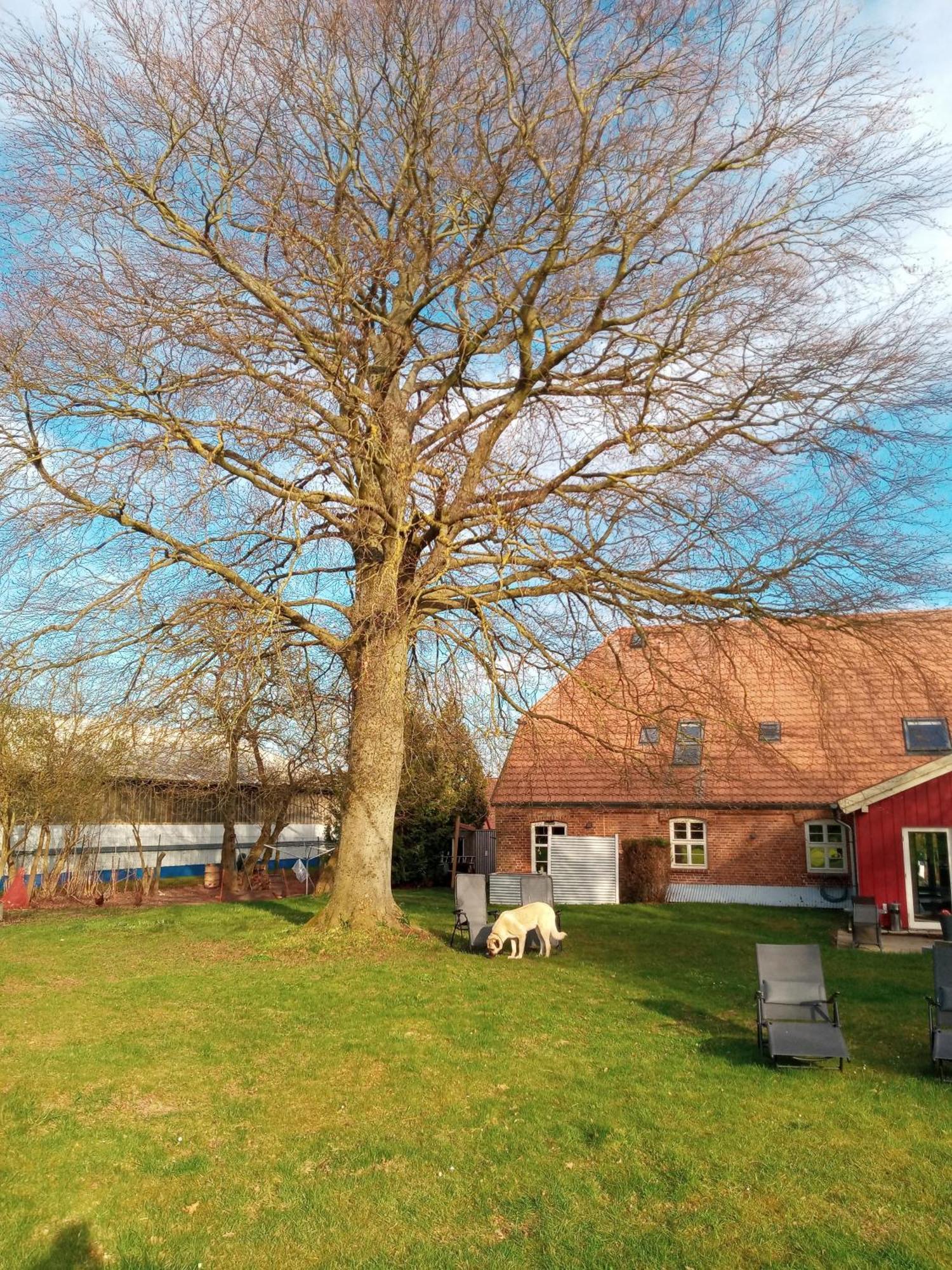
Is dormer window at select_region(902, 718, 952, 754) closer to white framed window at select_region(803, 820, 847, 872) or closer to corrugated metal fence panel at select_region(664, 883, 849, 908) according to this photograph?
white framed window at select_region(803, 820, 847, 872)

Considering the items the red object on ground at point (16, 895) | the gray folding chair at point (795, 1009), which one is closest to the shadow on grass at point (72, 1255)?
the gray folding chair at point (795, 1009)

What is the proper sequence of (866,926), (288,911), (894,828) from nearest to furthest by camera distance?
(866,926), (894,828), (288,911)

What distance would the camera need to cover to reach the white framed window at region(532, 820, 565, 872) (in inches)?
1002

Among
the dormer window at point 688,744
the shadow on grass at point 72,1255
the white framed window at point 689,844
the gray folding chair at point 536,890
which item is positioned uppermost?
the dormer window at point 688,744

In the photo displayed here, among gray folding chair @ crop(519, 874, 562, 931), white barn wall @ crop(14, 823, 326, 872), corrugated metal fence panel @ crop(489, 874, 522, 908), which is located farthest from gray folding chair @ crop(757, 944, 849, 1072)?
white barn wall @ crop(14, 823, 326, 872)

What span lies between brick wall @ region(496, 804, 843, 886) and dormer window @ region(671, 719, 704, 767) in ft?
28.5

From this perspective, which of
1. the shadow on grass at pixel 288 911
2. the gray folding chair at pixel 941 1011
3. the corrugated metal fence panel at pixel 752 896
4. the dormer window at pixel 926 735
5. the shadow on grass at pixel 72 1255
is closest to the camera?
the shadow on grass at pixel 72 1255

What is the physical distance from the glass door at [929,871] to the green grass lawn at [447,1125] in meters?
6.35

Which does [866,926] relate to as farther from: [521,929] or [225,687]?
[225,687]

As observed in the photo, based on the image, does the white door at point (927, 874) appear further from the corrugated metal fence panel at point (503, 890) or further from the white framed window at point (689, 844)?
the corrugated metal fence panel at point (503, 890)

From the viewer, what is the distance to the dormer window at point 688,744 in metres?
12.8

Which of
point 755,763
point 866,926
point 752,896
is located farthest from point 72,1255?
point 755,763

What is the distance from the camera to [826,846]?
23.0 metres

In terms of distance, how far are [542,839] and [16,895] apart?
13.4m
